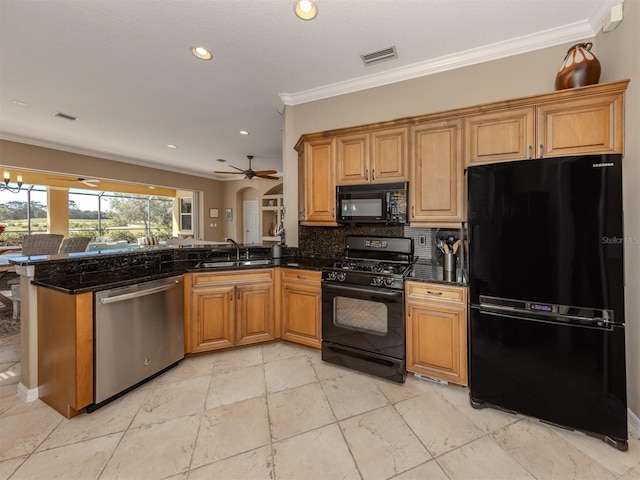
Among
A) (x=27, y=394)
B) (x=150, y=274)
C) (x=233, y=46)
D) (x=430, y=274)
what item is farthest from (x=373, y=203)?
(x=27, y=394)

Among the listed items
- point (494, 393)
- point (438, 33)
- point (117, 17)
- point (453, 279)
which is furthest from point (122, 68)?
point (494, 393)

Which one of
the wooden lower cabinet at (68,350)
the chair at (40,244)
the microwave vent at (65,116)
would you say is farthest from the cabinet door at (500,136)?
the chair at (40,244)

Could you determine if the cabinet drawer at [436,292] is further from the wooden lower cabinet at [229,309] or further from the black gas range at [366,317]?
the wooden lower cabinet at [229,309]

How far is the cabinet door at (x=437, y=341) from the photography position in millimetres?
2104

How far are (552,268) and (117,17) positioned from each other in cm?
351

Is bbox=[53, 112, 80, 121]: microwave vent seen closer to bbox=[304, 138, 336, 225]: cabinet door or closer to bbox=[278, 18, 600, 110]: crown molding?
bbox=[278, 18, 600, 110]: crown molding

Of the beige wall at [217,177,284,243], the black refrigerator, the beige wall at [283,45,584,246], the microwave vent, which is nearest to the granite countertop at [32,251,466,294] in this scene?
the black refrigerator

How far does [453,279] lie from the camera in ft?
7.06

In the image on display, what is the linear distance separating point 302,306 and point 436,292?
1291 mm

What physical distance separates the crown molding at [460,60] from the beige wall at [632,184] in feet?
1.09

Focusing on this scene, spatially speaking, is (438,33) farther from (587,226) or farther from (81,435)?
(81,435)

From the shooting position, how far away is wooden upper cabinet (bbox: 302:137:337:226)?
2889 millimetres

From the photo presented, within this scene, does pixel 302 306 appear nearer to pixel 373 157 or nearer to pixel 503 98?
pixel 373 157

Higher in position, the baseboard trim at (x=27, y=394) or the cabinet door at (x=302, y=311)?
the cabinet door at (x=302, y=311)
